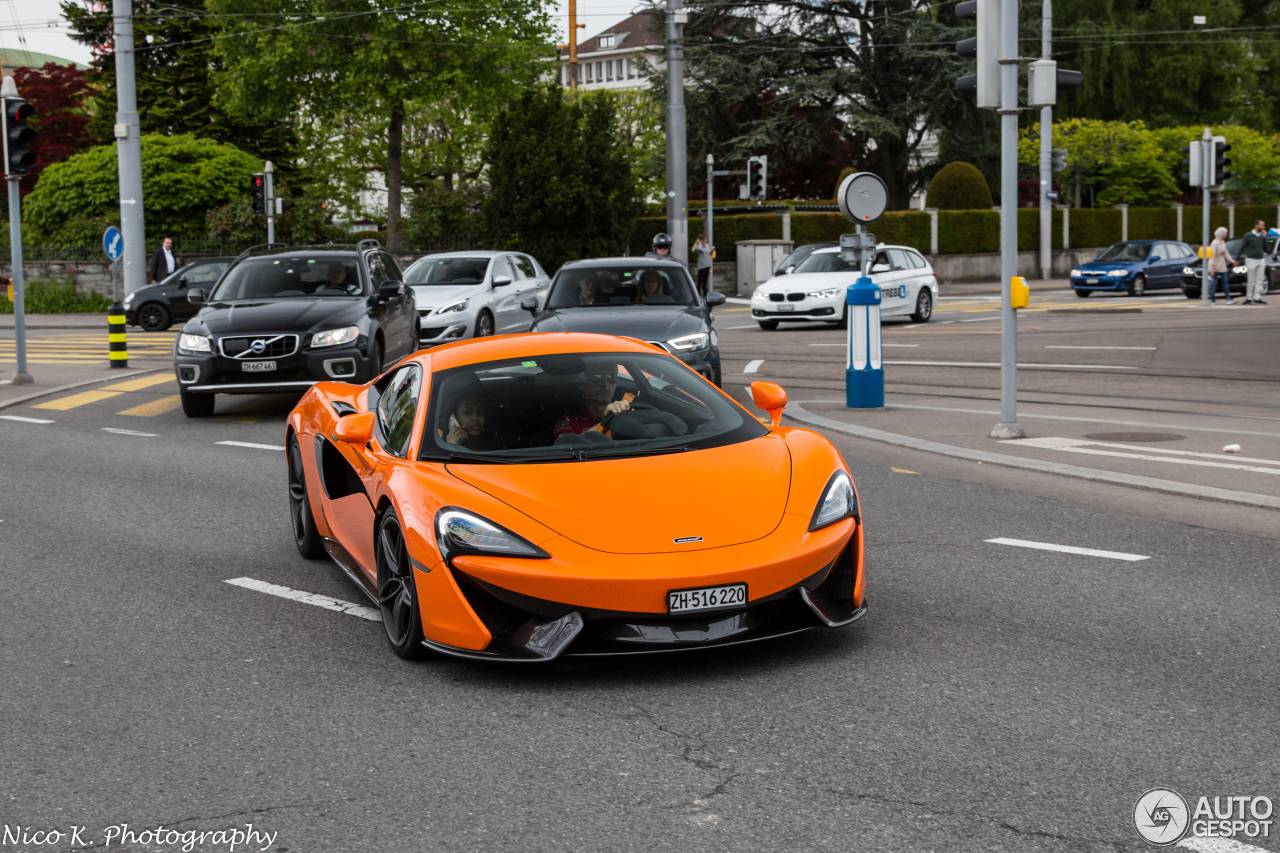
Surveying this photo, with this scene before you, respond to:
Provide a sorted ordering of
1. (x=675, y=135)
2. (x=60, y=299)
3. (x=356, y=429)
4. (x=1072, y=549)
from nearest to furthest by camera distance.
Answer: (x=356, y=429) < (x=1072, y=549) < (x=675, y=135) < (x=60, y=299)

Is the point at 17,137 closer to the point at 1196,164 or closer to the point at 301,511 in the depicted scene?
the point at 301,511

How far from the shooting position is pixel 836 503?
18.7 ft

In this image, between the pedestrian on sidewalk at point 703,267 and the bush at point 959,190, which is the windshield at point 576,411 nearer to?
the pedestrian on sidewalk at point 703,267

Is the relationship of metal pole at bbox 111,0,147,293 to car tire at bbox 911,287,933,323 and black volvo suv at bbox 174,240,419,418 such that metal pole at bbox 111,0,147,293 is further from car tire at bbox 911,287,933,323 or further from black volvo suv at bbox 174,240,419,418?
car tire at bbox 911,287,933,323

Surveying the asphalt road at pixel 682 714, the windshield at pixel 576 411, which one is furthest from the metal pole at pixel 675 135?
the windshield at pixel 576 411

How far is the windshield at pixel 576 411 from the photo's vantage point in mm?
6031

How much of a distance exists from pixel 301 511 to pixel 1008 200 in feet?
22.2

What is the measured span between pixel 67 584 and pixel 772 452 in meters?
3.71

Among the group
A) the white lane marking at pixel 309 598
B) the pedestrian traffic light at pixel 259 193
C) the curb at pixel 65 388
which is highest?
the pedestrian traffic light at pixel 259 193

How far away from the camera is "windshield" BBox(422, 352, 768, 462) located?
6.03 meters

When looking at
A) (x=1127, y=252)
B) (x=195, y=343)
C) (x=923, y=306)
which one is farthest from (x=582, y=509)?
(x=1127, y=252)

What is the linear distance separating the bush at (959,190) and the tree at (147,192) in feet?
80.5

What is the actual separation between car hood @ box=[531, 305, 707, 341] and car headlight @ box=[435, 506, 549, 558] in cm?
883

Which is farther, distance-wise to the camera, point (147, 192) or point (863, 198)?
point (147, 192)
